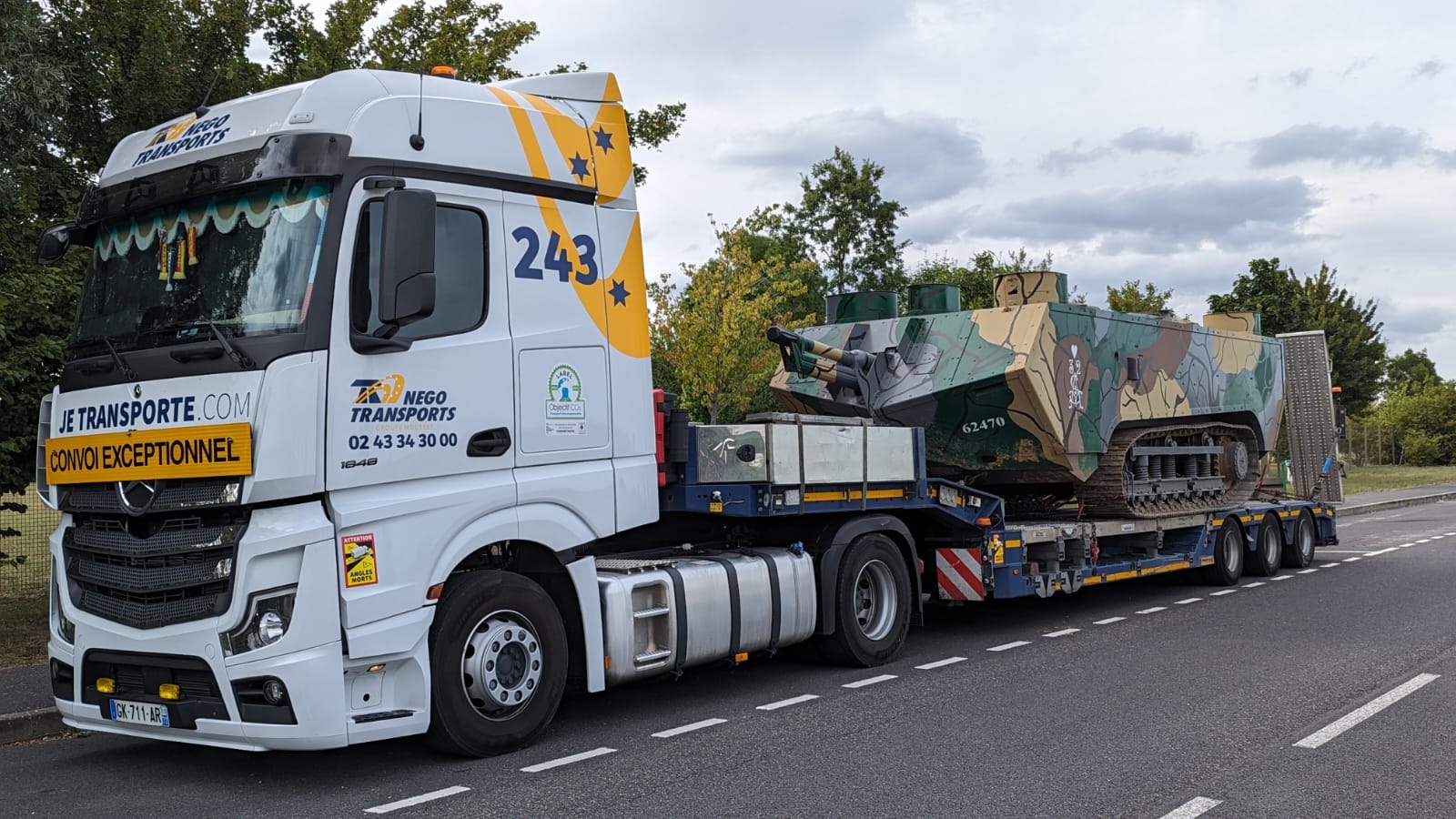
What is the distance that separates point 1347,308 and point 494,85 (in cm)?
4523

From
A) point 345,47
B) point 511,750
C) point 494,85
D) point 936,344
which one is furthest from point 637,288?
point 345,47

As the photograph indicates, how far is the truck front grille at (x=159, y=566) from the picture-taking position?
577cm

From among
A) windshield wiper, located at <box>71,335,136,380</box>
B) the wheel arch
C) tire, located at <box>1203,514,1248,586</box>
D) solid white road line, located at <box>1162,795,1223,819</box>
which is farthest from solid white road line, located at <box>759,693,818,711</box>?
tire, located at <box>1203,514,1248,586</box>

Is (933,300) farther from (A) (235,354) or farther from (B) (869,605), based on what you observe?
(A) (235,354)

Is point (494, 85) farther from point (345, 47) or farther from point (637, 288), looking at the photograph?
point (345, 47)

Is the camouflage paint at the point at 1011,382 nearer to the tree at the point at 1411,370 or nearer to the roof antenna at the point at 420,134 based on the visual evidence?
the roof antenna at the point at 420,134

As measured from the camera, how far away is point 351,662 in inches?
230

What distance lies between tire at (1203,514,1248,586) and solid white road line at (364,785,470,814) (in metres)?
10.5

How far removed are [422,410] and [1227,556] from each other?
11.0 meters

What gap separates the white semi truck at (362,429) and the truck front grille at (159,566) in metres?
0.02

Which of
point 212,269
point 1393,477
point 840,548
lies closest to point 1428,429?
point 1393,477

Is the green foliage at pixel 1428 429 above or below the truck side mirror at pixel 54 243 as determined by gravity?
below

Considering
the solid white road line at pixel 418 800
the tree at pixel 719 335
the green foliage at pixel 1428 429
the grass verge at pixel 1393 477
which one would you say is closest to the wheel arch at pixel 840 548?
the solid white road line at pixel 418 800

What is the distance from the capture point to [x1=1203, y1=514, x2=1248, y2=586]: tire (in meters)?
14.1
